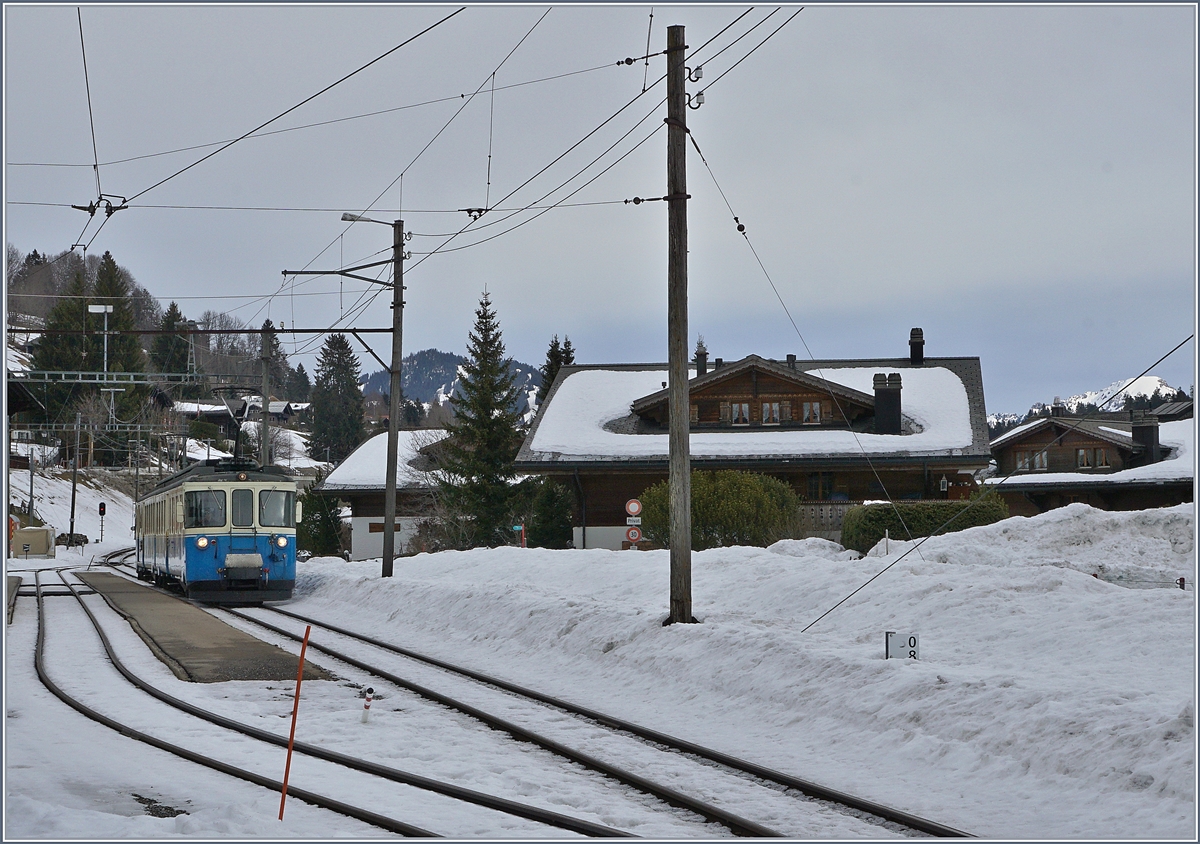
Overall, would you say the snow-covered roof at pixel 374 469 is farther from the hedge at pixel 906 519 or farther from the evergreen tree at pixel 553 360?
the hedge at pixel 906 519

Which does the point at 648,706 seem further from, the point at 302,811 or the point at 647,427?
the point at 647,427

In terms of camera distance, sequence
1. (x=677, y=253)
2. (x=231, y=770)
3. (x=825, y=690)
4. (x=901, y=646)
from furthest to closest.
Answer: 1. (x=677, y=253)
2. (x=901, y=646)
3. (x=825, y=690)
4. (x=231, y=770)

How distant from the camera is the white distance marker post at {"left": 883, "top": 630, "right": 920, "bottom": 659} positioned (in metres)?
12.6

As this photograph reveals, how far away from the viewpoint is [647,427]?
151 feet

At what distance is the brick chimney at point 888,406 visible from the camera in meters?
43.6

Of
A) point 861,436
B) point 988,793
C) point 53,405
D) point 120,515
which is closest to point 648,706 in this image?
point 988,793

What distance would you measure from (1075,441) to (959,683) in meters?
49.4

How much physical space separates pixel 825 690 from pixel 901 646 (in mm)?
1024

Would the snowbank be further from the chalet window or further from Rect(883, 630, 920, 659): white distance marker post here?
the chalet window

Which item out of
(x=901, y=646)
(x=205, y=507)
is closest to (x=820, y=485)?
(x=205, y=507)

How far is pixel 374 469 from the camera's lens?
59.7m

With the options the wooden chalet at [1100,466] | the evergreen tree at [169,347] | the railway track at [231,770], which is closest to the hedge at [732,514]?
the railway track at [231,770]

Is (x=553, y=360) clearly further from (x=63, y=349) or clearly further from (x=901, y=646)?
(x=901, y=646)

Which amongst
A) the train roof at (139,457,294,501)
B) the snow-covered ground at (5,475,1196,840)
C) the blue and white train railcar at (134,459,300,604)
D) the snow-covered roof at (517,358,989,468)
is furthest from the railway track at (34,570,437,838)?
the snow-covered roof at (517,358,989,468)
